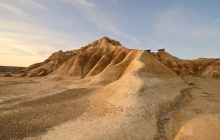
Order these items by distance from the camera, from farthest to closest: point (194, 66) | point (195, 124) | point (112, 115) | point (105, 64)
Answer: point (194, 66)
point (105, 64)
point (112, 115)
point (195, 124)

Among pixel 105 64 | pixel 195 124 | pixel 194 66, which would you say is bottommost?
pixel 195 124

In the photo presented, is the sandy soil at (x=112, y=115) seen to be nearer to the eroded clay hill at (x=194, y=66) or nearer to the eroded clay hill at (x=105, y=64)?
the eroded clay hill at (x=105, y=64)

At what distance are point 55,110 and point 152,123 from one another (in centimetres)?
1288

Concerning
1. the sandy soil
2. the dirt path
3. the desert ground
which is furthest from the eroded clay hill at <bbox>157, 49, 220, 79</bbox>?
the dirt path

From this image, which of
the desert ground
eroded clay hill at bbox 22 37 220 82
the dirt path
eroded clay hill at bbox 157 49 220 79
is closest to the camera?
the desert ground

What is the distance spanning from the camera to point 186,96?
39781 mm

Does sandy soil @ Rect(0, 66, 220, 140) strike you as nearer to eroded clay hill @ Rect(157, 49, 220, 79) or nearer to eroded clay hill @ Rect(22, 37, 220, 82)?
eroded clay hill @ Rect(22, 37, 220, 82)

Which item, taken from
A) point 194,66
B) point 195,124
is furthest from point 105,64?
point 195,124

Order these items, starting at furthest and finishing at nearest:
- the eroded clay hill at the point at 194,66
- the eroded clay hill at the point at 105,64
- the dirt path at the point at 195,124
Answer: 1. the eroded clay hill at the point at 194,66
2. the eroded clay hill at the point at 105,64
3. the dirt path at the point at 195,124

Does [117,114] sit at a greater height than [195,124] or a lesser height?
greater

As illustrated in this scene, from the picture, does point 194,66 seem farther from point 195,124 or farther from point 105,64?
point 195,124

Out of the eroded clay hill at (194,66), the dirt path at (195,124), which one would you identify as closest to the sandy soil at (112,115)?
the dirt path at (195,124)

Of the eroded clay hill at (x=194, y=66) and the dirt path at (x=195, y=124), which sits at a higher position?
the eroded clay hill at (x=194, y=66)

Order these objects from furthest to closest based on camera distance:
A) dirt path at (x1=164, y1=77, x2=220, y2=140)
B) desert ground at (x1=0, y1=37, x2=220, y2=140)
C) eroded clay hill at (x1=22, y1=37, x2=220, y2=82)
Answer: eroded clay hill at (x1=22, y1=37, x2=220, y2=82), dirt path at (x1=164, y1=77, x2=220, y2=140), desert ground at (x1=0, y1=37, x2=220, y2=140)
